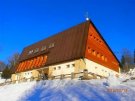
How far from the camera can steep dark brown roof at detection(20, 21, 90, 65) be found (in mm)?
37100

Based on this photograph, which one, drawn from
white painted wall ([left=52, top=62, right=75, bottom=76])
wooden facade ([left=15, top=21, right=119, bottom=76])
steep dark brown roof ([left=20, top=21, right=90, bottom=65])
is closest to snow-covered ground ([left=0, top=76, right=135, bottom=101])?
white painted wall ([left=52, top=62, right=75, bottom=76])

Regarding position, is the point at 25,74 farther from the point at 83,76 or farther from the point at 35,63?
the point at 83,76

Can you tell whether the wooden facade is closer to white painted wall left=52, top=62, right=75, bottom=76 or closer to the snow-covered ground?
white painted wall left=52, top=62, right=75, bottom=76

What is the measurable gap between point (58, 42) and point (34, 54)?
295 inches

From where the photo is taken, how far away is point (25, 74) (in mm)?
48281

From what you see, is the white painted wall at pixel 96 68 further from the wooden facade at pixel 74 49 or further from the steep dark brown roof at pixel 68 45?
the steep dark brown roof at pixel 68 45

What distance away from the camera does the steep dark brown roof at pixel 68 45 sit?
1461 inches

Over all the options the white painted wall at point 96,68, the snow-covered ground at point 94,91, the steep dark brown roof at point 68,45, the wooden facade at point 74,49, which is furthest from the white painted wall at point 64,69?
the snow-covered ground at point 94,91

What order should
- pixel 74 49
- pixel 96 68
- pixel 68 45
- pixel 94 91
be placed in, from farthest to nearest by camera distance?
pixel 68 45 → pixel 96 68 → pixel 74 49 → pixel 94 91

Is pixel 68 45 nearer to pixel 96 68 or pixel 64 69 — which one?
pixel 64 69

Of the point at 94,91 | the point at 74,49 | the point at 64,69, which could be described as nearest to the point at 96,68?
the point at 74,49

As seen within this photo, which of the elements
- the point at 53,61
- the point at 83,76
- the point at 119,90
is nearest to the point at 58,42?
the point at 53,61

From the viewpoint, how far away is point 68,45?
40156mm

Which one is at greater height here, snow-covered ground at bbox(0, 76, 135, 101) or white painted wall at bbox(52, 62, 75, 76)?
white painted wall at bbox(52, 62, 75, 76)
